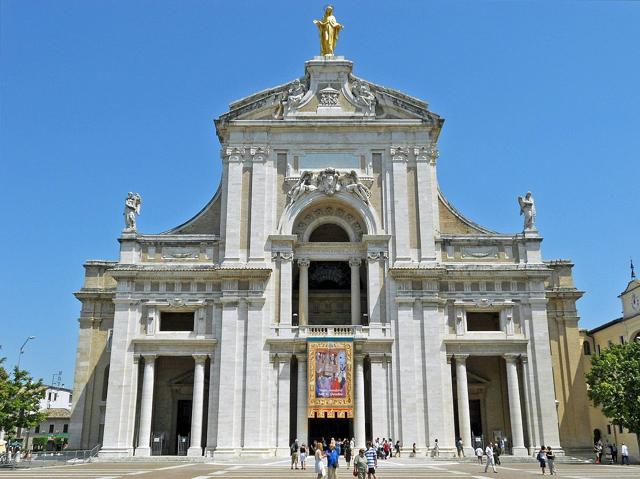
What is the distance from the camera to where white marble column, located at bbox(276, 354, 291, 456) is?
136ft

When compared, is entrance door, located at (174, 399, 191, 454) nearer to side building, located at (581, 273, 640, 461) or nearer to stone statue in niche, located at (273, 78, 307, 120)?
stone statue in niche, located at (273, 78, 307, 120)

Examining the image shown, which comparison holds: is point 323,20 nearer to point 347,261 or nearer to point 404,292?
point 347,261

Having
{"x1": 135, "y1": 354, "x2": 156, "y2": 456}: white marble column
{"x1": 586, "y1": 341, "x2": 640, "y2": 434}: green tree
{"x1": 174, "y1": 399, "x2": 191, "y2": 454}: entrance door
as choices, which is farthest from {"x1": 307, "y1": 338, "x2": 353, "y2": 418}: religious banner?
{"x1": 586, "y1": 341, "x2": 640, "y2": 434}: green tree

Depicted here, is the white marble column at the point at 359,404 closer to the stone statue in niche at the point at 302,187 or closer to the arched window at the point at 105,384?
the stone statue in niche at the point at 302,187

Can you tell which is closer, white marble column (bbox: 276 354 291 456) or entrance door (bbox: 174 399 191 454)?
white marble column (bbox: 276 354 291 456)

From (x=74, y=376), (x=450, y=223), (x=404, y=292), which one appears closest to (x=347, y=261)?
(x=404, y=292)

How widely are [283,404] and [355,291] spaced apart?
902cm

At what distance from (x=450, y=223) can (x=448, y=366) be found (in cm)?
1070

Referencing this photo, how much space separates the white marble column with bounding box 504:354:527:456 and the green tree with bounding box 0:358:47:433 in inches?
1214

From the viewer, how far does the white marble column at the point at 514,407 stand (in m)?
41.9

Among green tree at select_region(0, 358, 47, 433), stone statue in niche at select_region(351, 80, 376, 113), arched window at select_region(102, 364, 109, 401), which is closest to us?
green tree at select_region(0, 358, 47, 433)

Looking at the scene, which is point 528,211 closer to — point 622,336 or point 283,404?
point 622,336

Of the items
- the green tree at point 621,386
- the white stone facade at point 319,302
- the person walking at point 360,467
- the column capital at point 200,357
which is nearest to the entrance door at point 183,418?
the white stone facade at point 319,302

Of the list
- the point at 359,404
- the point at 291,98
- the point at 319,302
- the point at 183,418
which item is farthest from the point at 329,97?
the point at 183,418
